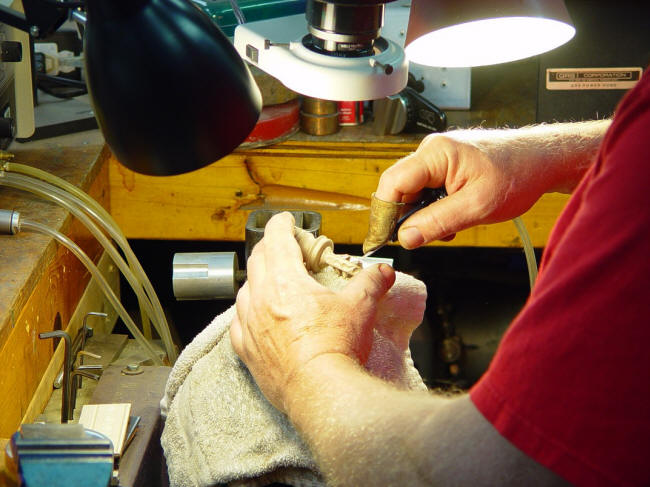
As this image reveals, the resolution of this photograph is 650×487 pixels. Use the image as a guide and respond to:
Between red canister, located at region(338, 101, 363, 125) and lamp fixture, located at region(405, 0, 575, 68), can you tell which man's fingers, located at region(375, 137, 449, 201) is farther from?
red canister, located at region(338, 101, 363, 125)

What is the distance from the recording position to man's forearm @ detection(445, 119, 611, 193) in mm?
1182

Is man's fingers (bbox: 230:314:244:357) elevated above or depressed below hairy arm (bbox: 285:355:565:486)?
below

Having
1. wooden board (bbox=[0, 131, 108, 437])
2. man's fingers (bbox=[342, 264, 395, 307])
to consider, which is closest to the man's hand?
man's fingers (bbox=[342, 264, 395, 307])

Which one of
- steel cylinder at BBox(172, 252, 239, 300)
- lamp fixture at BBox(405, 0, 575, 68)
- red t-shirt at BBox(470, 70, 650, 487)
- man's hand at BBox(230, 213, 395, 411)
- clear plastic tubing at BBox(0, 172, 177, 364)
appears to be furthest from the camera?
clear plastic tubing at BBox(0, 172, 177, 364)

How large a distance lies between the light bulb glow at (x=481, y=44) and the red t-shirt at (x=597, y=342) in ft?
1.67

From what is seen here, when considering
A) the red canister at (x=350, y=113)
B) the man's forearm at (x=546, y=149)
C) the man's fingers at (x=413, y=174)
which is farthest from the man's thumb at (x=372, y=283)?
the red canister at (x=350, y=113)

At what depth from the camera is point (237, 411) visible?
107 cm

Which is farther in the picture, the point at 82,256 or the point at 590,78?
the point at 590,78

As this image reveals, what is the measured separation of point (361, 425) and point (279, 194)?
115 centimetres

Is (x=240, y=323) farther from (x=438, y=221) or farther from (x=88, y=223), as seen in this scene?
(x=88, y=223)

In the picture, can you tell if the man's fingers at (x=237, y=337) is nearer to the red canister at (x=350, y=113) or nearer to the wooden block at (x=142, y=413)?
the wooden block at (x=142, y=413)

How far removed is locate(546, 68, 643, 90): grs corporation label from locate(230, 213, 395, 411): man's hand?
3.17 feet

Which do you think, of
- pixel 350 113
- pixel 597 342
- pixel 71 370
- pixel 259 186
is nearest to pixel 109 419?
pixel 71 370

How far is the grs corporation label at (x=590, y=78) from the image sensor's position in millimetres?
1849
